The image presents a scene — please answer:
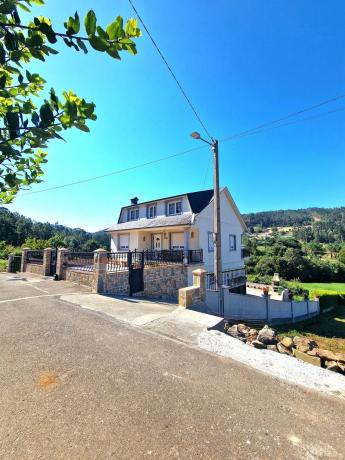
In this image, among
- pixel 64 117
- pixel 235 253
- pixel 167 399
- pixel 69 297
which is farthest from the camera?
pixel 235 253

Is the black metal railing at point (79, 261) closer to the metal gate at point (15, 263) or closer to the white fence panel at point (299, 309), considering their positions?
the metal gate at point (15, 263)

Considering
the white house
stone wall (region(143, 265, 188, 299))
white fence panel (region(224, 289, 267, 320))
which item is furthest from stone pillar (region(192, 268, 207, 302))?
the white house

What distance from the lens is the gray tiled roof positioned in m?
18.0

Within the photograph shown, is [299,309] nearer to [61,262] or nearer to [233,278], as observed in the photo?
[233,278]

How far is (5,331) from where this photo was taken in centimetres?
574

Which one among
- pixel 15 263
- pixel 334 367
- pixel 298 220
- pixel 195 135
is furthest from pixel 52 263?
pixel 298 220

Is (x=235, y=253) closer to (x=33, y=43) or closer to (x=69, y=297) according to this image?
(x=69, y=297)

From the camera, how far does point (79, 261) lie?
1441 cm

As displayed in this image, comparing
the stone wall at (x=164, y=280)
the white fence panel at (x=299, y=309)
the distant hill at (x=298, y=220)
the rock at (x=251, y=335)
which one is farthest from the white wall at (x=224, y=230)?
the distant hill at (x=298, y=220)

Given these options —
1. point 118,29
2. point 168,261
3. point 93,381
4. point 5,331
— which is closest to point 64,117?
point 118,29

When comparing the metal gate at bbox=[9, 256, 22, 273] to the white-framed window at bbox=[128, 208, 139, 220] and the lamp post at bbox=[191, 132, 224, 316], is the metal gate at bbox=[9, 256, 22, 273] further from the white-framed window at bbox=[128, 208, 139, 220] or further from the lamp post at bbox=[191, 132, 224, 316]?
the lamp post at bbox=[191, 132, 224, 316]

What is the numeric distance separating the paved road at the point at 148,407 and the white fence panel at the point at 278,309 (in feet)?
44.4

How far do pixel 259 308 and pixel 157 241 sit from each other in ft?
35.2

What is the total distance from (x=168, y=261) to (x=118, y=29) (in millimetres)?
15925
